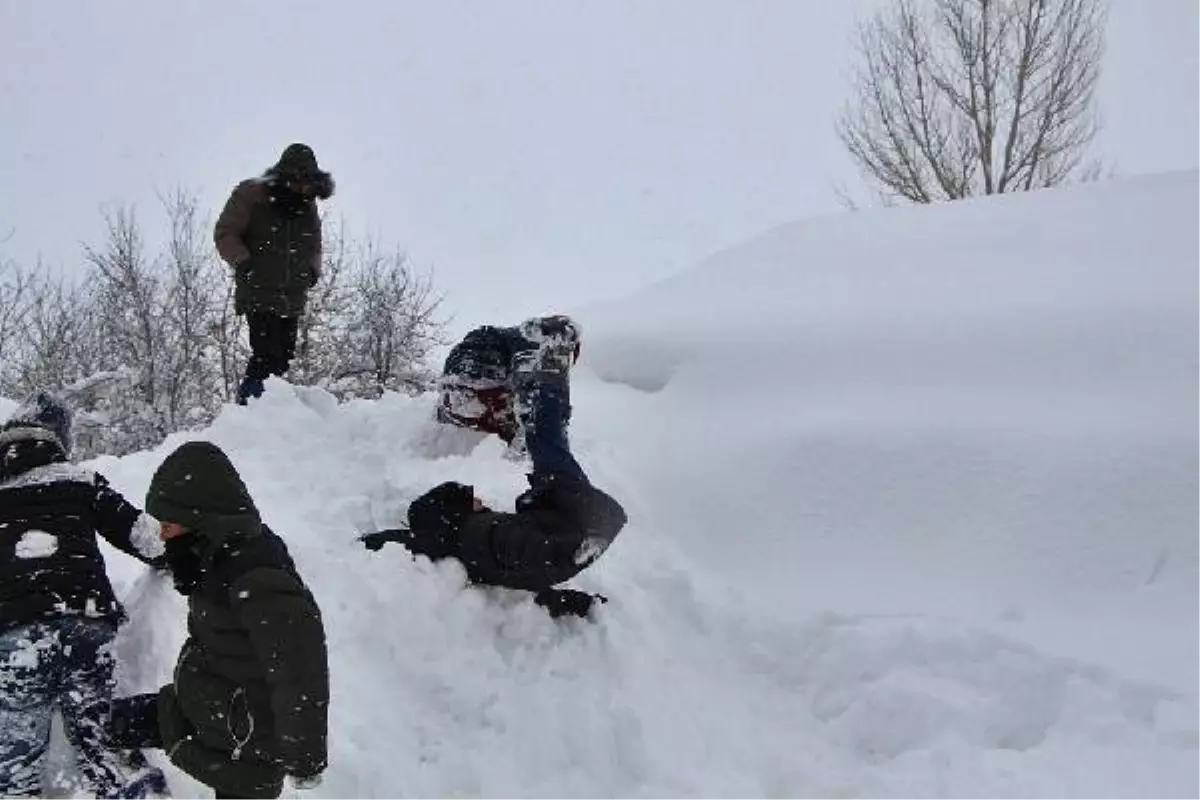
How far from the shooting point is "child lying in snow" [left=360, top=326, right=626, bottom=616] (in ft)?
14.7

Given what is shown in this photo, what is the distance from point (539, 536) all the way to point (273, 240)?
9.96 ft

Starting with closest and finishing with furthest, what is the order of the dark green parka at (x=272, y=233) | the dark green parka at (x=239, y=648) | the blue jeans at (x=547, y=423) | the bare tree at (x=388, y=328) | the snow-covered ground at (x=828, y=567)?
1. the dark green parka at (x=239, y=648)
2. the snow-covered ground at (x=828, y=567)
3. the blue jeans at (x=547, y=423)
4. the dark green parka at (x=272, y=233)
5. the bare tree at (x=388, y=328)

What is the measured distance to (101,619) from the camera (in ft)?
11.4

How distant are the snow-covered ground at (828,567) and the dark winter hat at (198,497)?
1.09m

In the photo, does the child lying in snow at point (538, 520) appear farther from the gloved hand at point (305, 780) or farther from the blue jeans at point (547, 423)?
the gloved hand at point (305, 780)

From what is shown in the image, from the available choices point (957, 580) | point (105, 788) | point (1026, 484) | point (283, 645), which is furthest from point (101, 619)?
point (1026, 484)

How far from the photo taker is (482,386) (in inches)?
241

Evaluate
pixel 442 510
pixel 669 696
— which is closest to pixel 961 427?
pixel 669 696

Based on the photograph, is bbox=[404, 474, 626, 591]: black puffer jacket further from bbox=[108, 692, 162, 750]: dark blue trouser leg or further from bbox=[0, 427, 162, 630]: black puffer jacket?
bbox=[108, 692, 162, 750]: dark blue trouser leg

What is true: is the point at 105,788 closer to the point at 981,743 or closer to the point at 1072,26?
the point at 981,743

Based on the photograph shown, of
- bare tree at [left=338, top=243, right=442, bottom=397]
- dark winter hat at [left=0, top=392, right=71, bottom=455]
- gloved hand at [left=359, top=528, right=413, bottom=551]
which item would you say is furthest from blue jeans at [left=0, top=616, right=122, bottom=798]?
bare tree at [left=338, top=243, right=442, bottom=397]

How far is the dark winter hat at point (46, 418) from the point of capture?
145 inches

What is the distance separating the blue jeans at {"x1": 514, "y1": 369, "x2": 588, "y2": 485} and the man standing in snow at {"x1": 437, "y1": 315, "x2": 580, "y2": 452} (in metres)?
0.92

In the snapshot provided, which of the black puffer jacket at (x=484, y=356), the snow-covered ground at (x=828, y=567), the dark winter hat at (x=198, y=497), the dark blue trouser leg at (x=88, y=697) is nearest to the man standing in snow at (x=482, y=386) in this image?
the black puffer jacket at (x=484, y=356)
